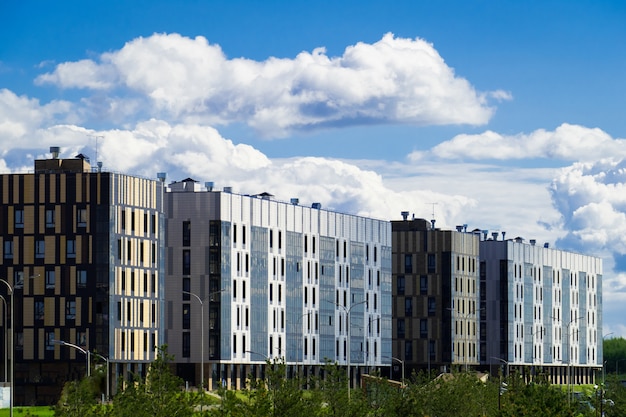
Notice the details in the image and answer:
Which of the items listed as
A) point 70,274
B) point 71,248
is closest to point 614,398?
point 70,274

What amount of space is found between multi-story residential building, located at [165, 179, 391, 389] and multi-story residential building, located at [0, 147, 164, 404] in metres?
8.00

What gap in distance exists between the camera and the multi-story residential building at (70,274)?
469 ft

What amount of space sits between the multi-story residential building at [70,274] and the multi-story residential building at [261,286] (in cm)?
800

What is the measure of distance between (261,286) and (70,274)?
29196mm

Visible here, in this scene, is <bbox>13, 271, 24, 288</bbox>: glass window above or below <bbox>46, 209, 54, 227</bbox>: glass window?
below

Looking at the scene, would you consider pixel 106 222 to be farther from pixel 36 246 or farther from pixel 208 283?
pixel 208 283

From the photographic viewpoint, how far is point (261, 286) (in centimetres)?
16725

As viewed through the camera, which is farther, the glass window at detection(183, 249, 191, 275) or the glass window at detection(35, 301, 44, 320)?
the glass window at detection(183, 249, 191, 275)

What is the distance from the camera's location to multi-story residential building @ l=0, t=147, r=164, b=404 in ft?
469

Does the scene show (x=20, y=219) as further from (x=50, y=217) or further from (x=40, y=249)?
(x=40, y=249)

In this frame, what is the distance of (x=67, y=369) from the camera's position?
143 m

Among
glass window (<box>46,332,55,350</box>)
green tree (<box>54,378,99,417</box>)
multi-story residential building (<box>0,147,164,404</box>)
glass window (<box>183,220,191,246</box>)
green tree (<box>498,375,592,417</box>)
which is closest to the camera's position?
green tree (<box>54,378,99,417</box>)

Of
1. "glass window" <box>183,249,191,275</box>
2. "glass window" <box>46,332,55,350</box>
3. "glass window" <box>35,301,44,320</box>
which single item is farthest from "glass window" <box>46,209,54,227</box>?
"glass window" <box>183,249,191,275</box>

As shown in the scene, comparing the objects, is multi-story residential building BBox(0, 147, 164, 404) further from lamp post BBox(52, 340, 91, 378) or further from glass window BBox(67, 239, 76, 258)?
lamp post BBox(52, 340, 91, 378)
